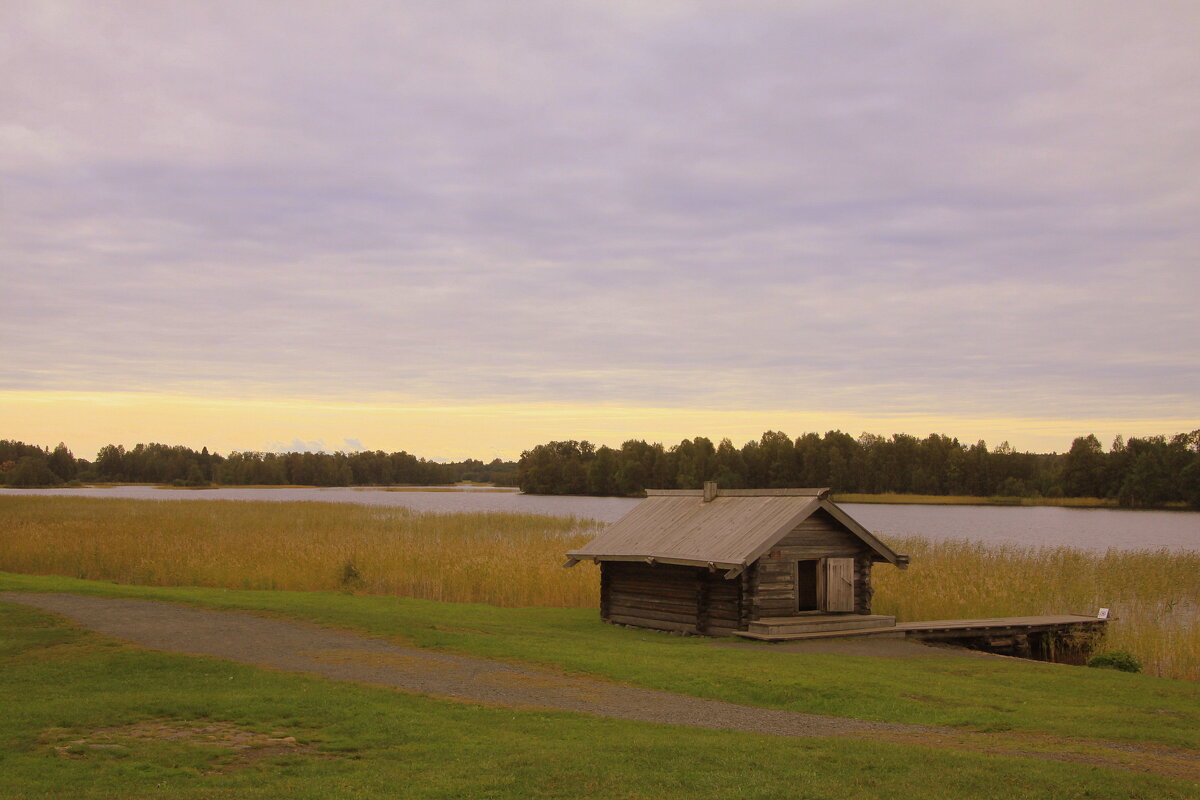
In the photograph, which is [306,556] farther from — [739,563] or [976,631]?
[976,631]

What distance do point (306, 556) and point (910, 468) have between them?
348 feet

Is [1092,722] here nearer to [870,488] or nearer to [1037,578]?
[1037,578]

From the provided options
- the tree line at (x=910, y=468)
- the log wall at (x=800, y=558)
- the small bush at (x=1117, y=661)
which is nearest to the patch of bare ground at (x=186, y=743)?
the log wall at (x=800, y=558)

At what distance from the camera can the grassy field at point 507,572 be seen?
85.3 ft

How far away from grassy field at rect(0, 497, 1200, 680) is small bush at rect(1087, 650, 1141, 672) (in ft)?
3.56

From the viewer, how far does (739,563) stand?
63.3 ft

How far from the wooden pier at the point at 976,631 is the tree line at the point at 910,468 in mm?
79249

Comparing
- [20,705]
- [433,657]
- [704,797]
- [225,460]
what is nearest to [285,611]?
[433,657]

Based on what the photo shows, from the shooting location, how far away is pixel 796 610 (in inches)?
832

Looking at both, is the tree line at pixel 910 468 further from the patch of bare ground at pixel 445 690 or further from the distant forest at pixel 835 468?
the patch of bare ground at pixel 445 690

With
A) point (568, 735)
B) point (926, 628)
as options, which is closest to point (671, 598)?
point (926, 628)

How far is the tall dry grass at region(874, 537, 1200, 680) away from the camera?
22.8 m

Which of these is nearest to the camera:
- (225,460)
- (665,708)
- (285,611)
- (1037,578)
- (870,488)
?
(665,708)

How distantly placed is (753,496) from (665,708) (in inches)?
396
